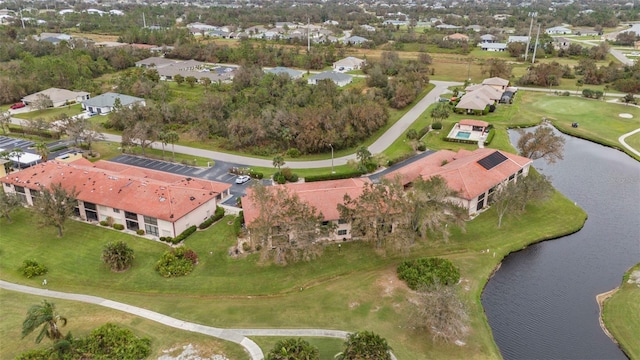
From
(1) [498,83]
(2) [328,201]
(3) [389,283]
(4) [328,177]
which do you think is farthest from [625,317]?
(1) [498,83]

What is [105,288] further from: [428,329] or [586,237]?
[586,237]

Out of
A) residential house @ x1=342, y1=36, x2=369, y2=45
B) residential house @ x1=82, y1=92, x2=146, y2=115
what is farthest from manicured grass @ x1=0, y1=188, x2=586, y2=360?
residential house @ x1=342, y1=36, x2=369, y2=45

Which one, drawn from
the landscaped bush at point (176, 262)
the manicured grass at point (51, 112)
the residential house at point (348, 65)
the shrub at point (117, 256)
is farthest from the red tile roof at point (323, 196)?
the residential house at point (348, 65)

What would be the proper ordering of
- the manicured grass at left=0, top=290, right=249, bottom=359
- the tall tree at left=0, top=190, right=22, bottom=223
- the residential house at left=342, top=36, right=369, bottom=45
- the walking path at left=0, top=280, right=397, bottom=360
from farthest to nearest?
the residential house at left=342, top=36, right=369, bottom=45, the tall tree at left=0, top=190, right=22, bottom=223, the walking path at left=0, top=280, right=397, bottom=360, the manicured grass at left=0, top=290, right=249, bottom=359

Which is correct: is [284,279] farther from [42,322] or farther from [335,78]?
[335,78]

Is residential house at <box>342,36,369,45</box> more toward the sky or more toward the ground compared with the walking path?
more toward the sky

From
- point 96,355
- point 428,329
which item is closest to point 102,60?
point 96,355

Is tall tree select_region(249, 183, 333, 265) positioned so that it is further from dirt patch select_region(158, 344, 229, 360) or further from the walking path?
dirt patch select_region(158, 344, 229, 360)
